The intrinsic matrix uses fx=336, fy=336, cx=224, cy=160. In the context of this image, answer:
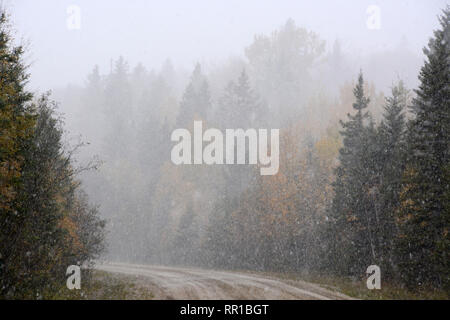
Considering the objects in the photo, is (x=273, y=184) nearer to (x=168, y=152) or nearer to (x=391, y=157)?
(x=391, y=157)

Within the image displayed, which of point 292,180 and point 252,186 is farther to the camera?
point 252,186

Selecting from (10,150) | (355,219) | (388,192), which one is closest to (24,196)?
(10,150)

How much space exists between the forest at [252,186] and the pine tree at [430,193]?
0.06 meters

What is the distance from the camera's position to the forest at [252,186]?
15.0m

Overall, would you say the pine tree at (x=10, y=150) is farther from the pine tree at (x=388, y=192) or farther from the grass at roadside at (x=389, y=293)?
the pine tree at (x=388, y=192)

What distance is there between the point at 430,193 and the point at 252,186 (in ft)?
59.4

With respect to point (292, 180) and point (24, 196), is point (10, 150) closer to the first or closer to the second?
point (24, 196)

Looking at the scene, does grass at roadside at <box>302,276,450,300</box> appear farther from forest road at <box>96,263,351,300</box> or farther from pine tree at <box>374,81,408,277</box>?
pine tree at <box>374,81,408,277</box>

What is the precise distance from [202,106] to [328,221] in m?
35.1

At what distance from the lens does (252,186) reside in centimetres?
3272

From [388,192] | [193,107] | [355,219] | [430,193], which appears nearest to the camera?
[430,193]

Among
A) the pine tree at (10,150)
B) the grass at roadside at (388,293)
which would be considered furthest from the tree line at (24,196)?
the grass at roadside at (388,293)

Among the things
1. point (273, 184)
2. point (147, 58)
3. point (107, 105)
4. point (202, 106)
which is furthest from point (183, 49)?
point (273, 184)

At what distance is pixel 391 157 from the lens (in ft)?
71.0
